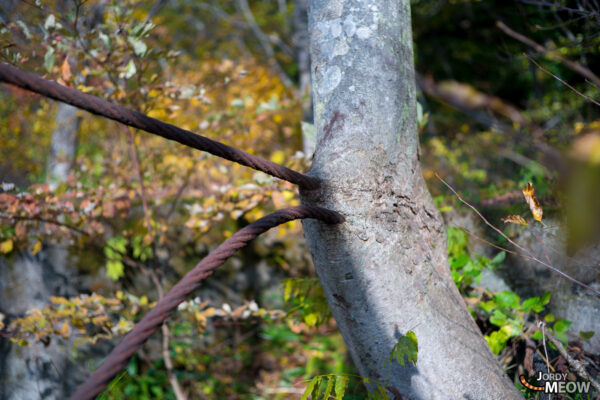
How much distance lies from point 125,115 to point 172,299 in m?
0.41

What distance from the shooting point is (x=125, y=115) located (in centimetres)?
89

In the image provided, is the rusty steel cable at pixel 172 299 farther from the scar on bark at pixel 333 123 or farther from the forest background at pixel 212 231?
the forest background at pixel 212 231

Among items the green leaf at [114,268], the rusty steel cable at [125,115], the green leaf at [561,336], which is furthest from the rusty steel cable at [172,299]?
the green leaf at [114,268]

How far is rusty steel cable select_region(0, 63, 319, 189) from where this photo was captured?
761 mm

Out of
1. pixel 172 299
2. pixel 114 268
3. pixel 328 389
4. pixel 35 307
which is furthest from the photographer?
pixel 114 268

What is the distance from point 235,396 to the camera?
9.09 ft

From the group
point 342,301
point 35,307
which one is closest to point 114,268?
point 35,307

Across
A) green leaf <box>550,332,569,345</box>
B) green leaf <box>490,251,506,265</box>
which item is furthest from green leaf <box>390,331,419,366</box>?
green leaf <box>490,251,506,265</box>

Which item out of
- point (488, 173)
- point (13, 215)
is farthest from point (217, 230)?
point (488, 173)

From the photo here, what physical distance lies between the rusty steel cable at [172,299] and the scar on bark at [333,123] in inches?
10.0

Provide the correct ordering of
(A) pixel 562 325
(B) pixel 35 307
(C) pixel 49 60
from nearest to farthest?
(A) pixel 562 325 < (C) pixel 49 60 < (B) pixel 35 307

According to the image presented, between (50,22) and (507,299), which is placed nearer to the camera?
(507,299)

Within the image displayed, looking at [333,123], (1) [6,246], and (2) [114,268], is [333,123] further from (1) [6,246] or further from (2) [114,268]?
(2) [114,268]

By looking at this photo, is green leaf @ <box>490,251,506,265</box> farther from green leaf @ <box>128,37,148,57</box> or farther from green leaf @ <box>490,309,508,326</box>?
green leaf @ <box>128,37,148,57</box>
